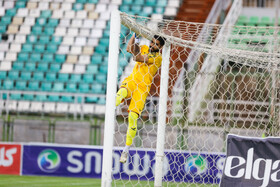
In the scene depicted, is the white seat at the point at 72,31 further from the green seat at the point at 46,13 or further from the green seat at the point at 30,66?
the green seat at the point at 30,66

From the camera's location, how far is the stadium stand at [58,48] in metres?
11.6

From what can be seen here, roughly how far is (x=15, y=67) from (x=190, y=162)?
19.1ft

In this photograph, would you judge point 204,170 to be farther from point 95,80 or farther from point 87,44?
point 87,44

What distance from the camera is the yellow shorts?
4.93 m

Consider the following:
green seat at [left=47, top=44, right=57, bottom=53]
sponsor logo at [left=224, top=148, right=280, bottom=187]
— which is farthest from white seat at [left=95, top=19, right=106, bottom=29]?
sponsor logo at [left=224, top=148, right=280, bottom=187]

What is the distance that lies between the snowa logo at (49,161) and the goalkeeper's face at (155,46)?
13.9 ft

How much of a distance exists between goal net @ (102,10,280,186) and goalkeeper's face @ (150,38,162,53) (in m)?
0.07

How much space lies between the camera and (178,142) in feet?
26.3

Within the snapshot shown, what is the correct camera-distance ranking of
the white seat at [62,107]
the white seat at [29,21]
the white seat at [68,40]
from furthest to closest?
the white seat at [29,21], the white seat at [68,40], the white seat at [62,107]

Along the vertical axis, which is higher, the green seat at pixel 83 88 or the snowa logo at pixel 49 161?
the green seat at pixel 83 88

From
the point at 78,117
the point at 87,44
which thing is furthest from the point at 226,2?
the point at 78,117

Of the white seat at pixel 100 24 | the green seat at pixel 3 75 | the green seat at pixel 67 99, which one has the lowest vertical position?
the green seat at pixel 67 99

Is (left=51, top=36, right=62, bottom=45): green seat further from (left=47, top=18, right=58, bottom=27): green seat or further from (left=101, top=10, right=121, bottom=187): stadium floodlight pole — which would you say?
(left=101, top=10, right=121, bottom=187): stadium floodlight pole

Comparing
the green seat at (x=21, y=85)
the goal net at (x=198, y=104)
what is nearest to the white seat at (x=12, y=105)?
the green seat at (x=21, y=85)
